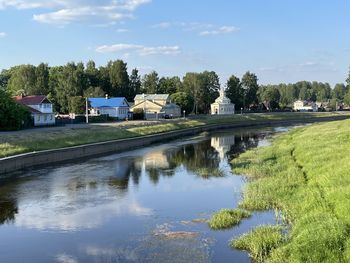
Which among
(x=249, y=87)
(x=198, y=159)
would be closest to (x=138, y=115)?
(x=198, y=159)

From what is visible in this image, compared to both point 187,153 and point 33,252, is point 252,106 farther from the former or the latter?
point 33,252

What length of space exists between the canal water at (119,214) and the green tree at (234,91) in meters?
132

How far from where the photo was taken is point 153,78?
586 ft

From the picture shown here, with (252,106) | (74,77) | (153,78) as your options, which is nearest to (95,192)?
(74,77)

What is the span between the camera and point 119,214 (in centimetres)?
2636

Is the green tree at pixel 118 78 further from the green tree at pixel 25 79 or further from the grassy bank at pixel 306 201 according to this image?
the grassy bank at pixel 306 201

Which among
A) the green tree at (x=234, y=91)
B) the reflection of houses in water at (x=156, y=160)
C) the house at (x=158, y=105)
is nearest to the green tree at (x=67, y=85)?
the house at (x=158, y=105)

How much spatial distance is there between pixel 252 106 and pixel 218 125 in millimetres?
74218

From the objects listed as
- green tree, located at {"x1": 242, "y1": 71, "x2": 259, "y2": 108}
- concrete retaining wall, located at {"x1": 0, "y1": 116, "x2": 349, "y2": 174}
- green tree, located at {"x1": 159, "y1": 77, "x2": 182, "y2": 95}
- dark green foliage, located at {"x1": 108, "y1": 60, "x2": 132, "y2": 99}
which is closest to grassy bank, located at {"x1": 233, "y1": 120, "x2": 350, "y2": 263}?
concrete retaining wall, located at {"x1": 0, "y1": 116, "x2": 349, "y2": 174}

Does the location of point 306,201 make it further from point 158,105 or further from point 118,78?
point 118,78

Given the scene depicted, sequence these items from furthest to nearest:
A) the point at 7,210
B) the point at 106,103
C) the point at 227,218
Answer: the point at 106,103 → the point at 7,210 → the point at 227,218

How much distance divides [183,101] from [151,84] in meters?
29.0

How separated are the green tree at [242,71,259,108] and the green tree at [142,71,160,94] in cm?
3282

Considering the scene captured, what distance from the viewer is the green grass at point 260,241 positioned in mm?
17984
